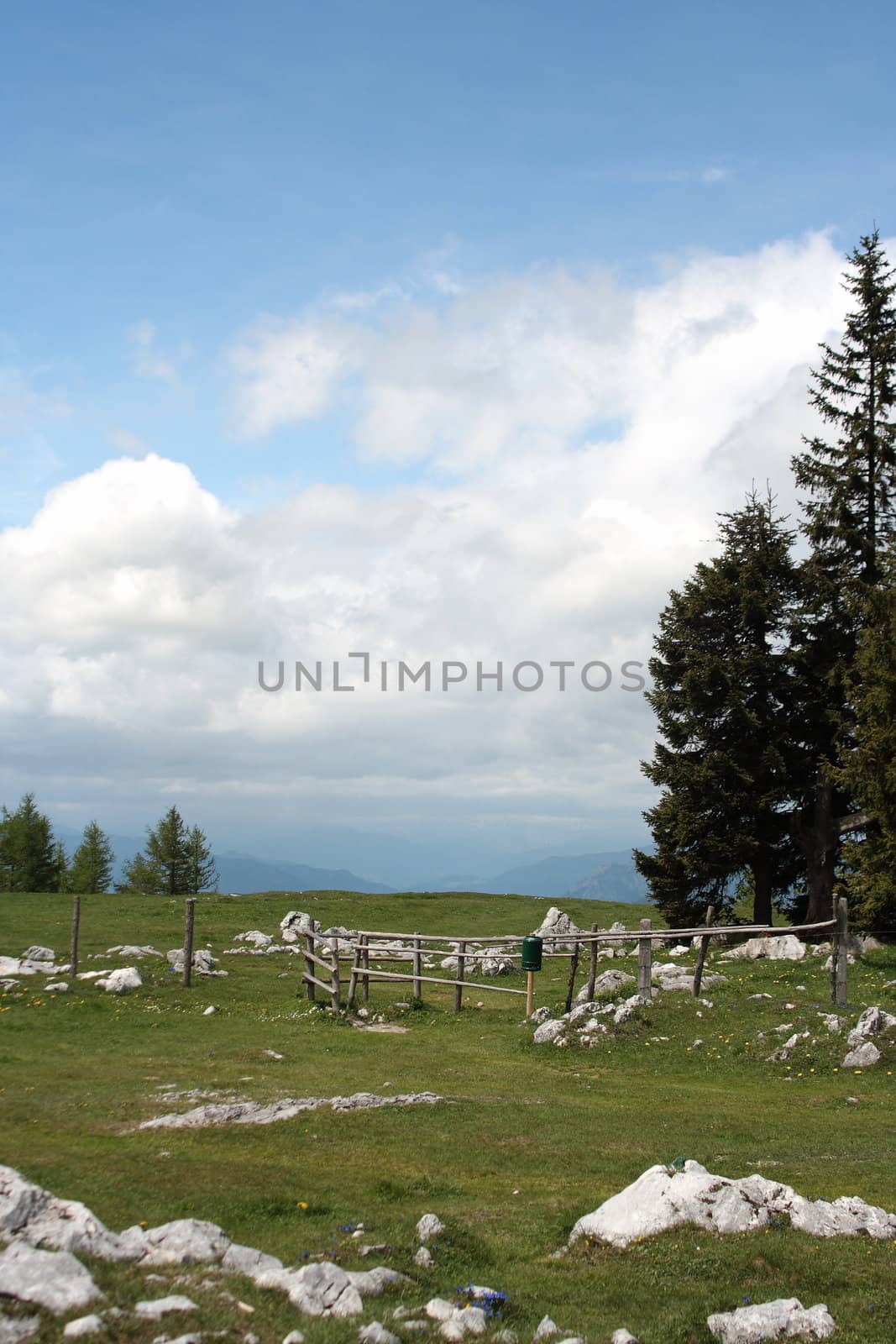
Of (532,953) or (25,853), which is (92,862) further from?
(532,953)

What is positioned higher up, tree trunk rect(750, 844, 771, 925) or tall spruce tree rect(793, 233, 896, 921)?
tall spruce tree rect(793, 233, 896, 921)

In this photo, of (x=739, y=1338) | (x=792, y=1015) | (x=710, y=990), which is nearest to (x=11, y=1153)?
(x=739, y=1338)

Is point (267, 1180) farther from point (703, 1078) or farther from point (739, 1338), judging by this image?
point (703, 1078)

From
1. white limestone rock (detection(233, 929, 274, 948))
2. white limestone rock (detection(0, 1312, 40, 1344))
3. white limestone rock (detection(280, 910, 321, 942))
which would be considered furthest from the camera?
white limestone rock (detection(280, 910, 321, 942))

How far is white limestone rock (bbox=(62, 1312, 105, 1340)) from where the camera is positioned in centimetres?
652

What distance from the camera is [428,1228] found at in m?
9.77

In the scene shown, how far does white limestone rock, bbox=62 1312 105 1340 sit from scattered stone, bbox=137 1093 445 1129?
7918 mm

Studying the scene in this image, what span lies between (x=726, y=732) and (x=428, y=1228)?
33.8 metres

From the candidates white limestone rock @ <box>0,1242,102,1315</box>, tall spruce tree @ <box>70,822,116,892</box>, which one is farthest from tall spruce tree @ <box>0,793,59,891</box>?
white limestone rock @ <box>0,1242,102,1315</box>

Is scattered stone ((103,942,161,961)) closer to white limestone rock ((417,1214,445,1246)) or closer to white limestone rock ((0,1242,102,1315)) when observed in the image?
white limestone rock ((417,1214,445,1246))

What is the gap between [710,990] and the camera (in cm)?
2541

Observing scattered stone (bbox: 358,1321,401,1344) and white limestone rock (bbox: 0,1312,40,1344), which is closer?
white limestone rock (bbox: 0,1312,40,1344)

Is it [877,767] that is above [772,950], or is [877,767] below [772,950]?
above

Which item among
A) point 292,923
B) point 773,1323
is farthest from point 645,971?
point 292,923
